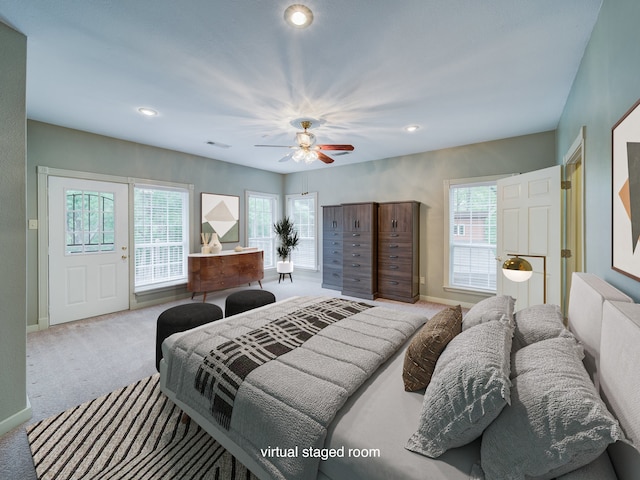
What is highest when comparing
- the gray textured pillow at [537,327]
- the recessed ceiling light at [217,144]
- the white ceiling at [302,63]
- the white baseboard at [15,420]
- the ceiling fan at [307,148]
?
the recessed ceiling light at [217,144]

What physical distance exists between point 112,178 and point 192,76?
2.63 meters

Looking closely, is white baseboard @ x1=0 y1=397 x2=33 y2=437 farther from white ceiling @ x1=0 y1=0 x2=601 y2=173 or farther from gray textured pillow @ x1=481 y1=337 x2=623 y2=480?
gray textured pillow @ x1=481 y1=337 x2=623 y2=480

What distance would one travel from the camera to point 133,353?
299 cm

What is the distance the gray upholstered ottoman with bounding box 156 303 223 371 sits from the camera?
8.11ft

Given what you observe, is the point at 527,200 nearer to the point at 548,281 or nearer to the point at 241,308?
the point at 548,281

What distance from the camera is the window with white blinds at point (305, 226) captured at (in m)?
6.60

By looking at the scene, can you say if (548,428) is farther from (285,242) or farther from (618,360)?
(285,242)

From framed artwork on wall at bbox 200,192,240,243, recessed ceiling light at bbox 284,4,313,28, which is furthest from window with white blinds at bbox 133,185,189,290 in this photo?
recessed ceiling light at bbox 284,4,313,28

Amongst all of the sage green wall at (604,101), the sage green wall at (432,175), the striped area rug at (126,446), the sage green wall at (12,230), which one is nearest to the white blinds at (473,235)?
the sage green wall at (432,175)

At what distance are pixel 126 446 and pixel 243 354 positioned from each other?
993 mm

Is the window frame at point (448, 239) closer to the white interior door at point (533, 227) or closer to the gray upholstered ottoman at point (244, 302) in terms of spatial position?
the white interior door at point (533, 227)

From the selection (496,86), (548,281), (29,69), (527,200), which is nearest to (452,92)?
(496,86)

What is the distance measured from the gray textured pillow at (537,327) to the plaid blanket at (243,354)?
1.19 metres

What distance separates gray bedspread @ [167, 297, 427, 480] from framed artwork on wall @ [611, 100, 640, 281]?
1211mm
